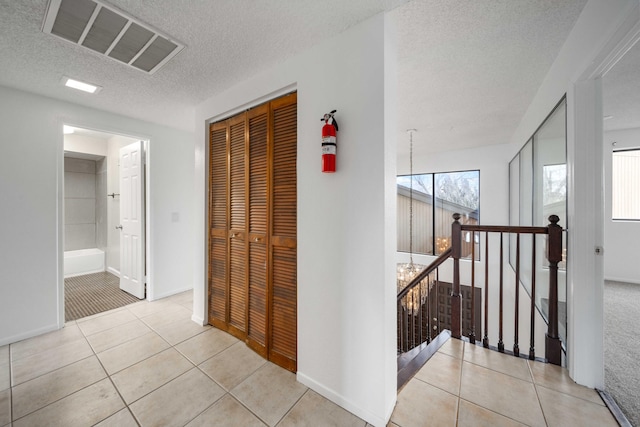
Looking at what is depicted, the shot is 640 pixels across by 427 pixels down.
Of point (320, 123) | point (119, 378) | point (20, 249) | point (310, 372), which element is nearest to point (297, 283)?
point (310, 372)

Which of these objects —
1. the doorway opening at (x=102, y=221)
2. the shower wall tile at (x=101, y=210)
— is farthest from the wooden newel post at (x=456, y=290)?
the shower wall tile at (x=101, y=210)

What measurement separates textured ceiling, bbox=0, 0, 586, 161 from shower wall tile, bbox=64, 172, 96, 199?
3214 mm

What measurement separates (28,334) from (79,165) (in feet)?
12.8

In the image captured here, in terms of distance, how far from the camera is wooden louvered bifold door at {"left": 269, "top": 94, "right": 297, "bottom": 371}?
183 centimetres

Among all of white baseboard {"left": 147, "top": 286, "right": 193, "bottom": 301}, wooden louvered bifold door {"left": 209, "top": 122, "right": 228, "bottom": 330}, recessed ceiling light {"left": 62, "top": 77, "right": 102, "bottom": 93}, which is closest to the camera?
recessed ceiling light {"left": 62, "top": 77, "right": 102, "bottom": 93}

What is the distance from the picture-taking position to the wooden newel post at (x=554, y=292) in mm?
1816

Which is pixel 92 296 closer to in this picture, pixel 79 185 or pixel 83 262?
pixel 83 262

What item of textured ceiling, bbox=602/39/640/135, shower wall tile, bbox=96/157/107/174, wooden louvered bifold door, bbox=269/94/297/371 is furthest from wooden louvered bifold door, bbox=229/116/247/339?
shower wall tile, bbox=96/157/107/174

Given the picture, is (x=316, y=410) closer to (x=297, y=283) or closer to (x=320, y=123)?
(x=297, y=283)

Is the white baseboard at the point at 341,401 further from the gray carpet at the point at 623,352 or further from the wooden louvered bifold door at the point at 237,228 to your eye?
the gray carpet at the point at 623,352

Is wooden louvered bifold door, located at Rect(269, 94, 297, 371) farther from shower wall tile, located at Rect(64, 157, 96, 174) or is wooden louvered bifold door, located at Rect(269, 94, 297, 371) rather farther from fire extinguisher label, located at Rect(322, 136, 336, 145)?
shower wall tile, located at Rect(64, 157, 96, 174)

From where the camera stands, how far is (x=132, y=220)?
3.39 metres

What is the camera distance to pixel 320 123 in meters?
1.62

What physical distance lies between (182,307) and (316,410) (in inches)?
89.9
